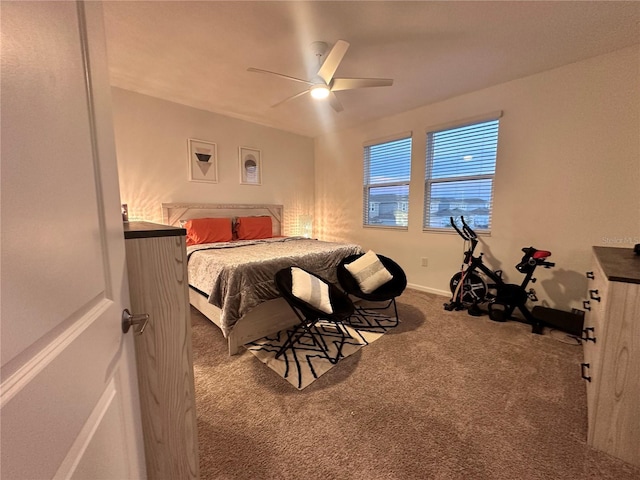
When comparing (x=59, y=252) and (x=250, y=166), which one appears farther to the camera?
(x=250, y=166)

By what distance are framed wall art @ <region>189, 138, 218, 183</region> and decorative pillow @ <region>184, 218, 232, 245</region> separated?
26.0 inches

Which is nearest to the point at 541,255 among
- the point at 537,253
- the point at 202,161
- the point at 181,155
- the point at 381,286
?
the point at 537,253

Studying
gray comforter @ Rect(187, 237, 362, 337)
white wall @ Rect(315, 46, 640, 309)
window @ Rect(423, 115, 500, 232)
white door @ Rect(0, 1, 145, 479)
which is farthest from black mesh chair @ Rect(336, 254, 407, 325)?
white door @ Rect(0, 1, 145, 479)

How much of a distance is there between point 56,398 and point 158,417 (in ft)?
2.36

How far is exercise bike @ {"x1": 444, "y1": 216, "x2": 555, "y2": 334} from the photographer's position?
9.03 ft

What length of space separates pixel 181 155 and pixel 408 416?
4.01 metres

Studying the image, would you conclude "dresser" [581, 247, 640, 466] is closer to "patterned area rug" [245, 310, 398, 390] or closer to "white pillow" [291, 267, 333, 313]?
"patterned area rug" [245, 310, 398, 390]

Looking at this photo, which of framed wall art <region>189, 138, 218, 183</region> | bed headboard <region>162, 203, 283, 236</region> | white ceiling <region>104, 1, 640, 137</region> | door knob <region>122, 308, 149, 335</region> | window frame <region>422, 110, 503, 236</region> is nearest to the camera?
door knob <region>122, 308, 149, 335</region>

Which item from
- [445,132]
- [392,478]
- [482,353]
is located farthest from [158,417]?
[445,132]

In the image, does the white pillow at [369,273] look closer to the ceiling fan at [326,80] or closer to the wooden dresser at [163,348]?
the ceiling fan at [326,80]

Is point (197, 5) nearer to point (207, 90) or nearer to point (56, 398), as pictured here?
point (207, 90)

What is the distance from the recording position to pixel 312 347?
2340 millimetres

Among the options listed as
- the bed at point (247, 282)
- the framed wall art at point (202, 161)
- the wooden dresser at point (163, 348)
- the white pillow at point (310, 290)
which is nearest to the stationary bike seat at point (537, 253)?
the bed at point (247, 282)

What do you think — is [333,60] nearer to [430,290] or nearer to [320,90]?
[320,90]
